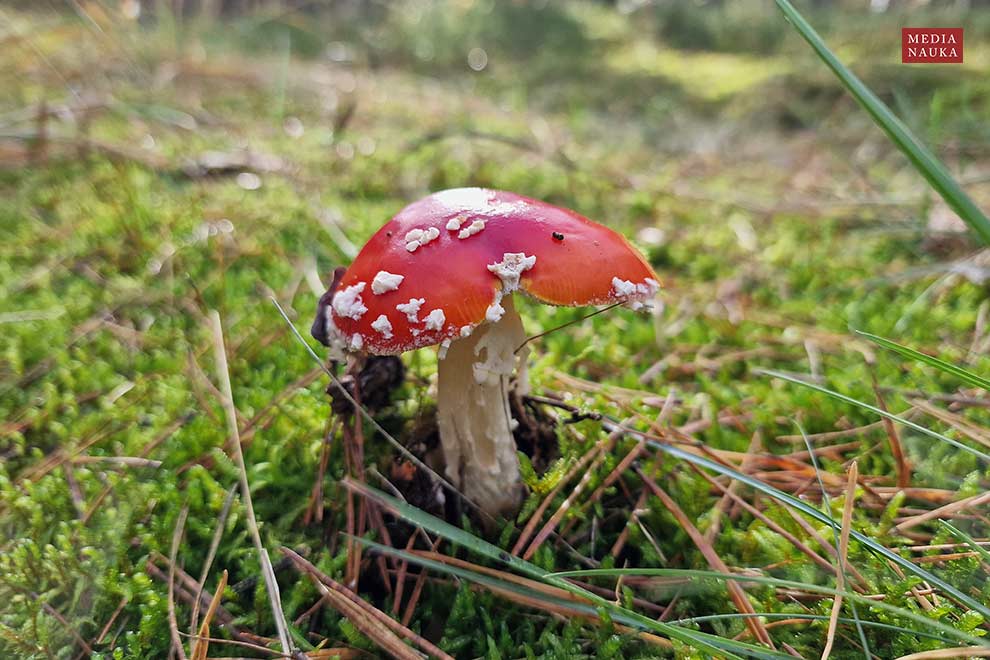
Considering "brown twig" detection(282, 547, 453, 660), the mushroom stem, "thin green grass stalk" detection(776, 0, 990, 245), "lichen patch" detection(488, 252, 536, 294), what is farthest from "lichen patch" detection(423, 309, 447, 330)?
"thin green grass stalk" detection(776, 0, 990, 245)

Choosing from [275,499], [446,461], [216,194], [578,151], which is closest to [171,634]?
[275,499]

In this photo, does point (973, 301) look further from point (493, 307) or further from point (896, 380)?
point (493, 307)

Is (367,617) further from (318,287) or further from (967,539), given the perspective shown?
(318,287)

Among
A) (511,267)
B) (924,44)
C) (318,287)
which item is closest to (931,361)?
(511,267)

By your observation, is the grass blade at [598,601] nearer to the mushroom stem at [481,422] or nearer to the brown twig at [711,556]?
the brown twig at [711,556]

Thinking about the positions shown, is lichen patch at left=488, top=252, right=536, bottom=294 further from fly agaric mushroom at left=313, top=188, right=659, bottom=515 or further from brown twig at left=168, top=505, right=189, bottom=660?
brown twig at left=168, top=505, right=189, bottom=660

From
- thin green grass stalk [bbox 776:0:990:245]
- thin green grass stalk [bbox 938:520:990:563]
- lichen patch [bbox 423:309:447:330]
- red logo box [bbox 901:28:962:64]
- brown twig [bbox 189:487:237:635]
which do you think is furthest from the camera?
red logo box [bbox 901:28:962:64]

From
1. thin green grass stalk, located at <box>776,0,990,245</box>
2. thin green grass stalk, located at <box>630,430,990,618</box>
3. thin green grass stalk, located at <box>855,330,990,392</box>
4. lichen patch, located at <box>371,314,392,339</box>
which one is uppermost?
thin green grass stalk, located at <box>776,0,990,245</box>
